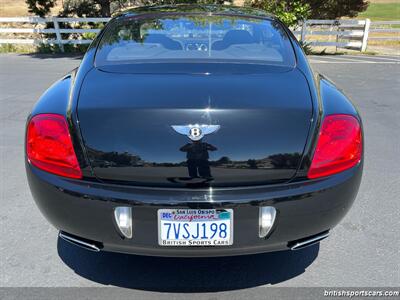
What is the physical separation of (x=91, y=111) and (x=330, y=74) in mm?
8754

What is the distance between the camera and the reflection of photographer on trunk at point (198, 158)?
2057 millimetres

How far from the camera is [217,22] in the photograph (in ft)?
10.7

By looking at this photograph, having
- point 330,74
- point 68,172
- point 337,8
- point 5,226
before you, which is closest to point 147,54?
point 68,172

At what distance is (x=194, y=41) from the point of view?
3.03 metres

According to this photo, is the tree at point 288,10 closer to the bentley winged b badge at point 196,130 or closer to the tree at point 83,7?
the tree at point 83,7

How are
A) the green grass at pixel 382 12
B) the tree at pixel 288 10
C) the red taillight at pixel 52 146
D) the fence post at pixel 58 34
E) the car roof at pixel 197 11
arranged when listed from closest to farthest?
the red taillight at pixel 52 146
the car roof at pixel 197 11
the tree at pixel 288 10
the fence post at pixel 58 34
the green grass at pixel 382 12

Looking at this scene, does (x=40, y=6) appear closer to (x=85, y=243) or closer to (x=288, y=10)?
(x=288, y=10)

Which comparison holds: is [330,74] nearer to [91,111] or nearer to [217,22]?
[217,22]

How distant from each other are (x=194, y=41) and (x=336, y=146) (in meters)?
1.32

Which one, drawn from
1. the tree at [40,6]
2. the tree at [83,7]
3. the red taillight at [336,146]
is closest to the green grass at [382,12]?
the tree at [83,7]

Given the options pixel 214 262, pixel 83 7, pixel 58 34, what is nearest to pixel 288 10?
pixel 58 34

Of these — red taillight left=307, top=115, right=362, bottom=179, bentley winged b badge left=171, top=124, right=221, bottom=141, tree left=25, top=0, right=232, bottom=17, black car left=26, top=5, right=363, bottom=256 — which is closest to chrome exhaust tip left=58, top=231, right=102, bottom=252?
black car left=26, top=5, right=363, bottom=256

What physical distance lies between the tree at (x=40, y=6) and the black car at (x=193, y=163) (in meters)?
15.4

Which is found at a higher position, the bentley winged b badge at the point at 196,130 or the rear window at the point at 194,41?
the rear window at the point at 194,41
